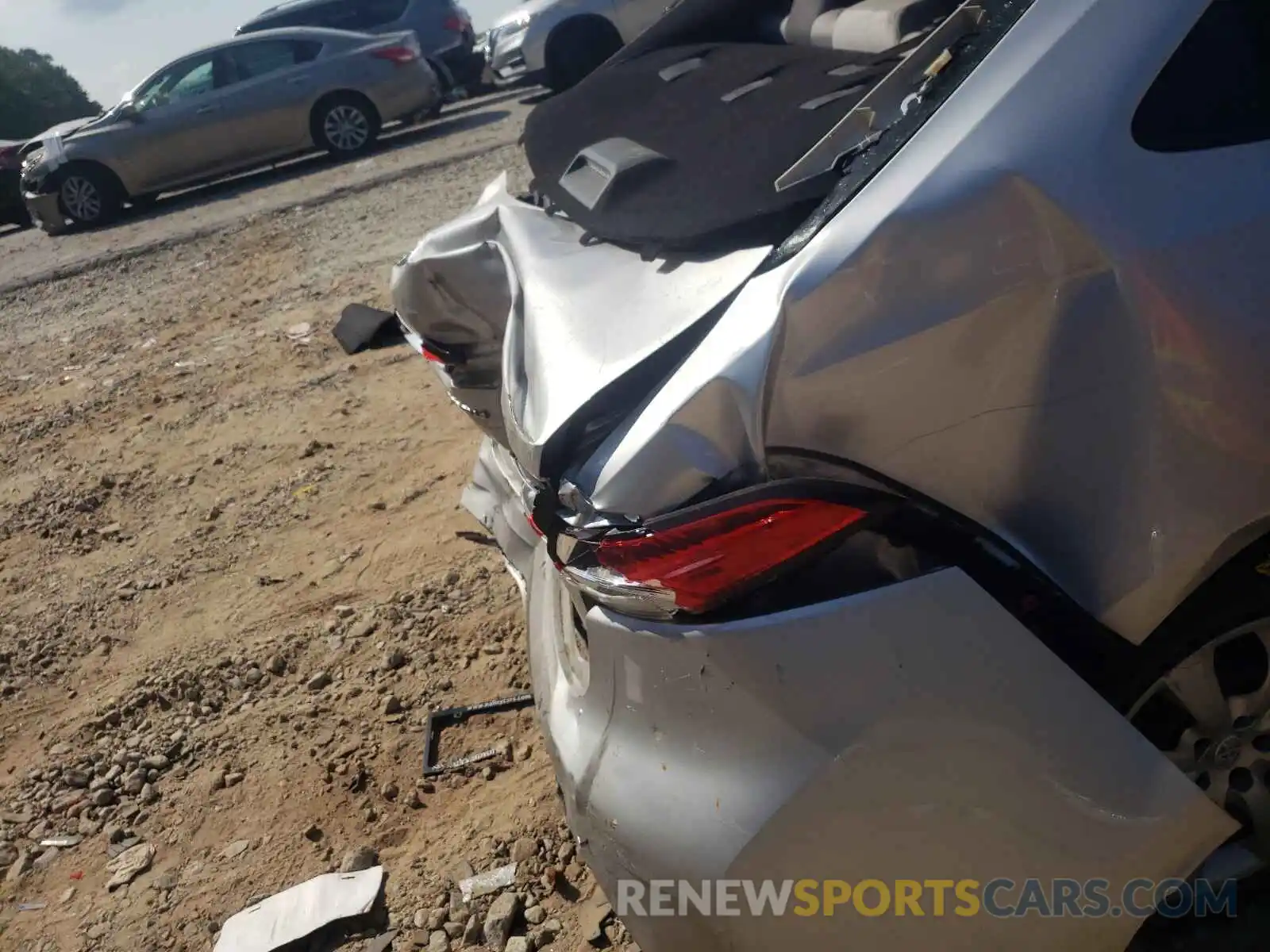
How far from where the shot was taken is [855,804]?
155 centimetres

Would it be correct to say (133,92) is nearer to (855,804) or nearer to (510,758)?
(510,758)

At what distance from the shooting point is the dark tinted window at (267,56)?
496 inches

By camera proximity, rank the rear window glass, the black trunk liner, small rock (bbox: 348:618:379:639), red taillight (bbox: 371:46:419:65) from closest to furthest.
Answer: the black trunk liner < small rock (bbox: 348:618:379:639) < red taillight (bbox: 371:46:419:65) < the rear window glass

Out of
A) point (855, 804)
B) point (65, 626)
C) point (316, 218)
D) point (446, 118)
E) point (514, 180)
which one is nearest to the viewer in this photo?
point (855, 804)

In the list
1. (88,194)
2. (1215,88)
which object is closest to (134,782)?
(1215,88)

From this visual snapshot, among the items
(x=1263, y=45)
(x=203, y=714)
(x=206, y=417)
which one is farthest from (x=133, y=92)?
(x=1263, y=45)

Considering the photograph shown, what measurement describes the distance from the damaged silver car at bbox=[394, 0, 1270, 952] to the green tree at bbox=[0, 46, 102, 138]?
34072 mm

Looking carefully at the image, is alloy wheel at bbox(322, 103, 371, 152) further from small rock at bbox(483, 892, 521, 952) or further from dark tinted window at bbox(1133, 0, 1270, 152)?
dark tinted window at bbox(1133, 0, 1270, 152)

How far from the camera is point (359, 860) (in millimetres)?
2689

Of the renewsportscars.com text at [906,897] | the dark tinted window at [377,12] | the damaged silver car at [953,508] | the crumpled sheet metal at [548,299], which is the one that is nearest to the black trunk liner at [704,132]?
the crumpled sheet metal at [548,299]

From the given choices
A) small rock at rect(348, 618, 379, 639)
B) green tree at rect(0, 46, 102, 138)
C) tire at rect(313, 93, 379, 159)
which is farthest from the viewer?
green tree at rect(0, 46, 102, 138)

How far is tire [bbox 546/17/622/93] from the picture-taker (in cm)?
1284

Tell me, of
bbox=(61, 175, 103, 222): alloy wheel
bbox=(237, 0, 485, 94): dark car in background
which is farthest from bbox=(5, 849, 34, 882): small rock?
bbox=(237, 0, 485, 94): dark car in background

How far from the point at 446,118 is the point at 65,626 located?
12135 millimetres
